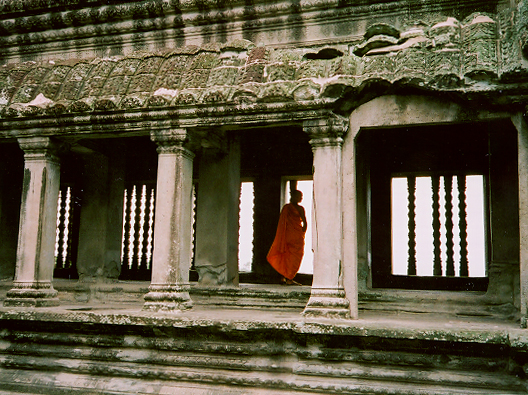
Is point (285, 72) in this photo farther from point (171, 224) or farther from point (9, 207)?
point (9, 207)

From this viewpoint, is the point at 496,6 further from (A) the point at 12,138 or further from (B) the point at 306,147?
(A) the point at 12,138

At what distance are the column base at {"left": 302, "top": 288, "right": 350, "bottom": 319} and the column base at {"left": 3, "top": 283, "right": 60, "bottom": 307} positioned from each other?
2.81 metres

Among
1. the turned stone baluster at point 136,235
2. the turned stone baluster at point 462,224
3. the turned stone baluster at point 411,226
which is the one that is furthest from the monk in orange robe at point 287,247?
the turned stone baluster at point 136,235

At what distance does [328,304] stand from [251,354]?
2.64ft

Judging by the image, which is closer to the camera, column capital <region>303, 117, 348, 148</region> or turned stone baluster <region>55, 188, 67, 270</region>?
column capital <region>303, 117, 348, 148</region>

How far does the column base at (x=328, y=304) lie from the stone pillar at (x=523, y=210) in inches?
55.8

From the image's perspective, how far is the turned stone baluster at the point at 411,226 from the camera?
336 inches

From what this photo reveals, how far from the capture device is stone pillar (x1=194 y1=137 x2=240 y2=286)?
650cm

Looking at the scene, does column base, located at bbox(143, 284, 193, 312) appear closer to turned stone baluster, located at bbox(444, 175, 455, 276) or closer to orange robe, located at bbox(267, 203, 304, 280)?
orange robe, located at bbox(267, 203, 304, 280)

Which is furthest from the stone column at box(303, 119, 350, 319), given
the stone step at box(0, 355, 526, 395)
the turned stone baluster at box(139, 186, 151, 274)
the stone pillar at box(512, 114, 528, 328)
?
the turned stone baluster at box(139, 186, 151, 274)

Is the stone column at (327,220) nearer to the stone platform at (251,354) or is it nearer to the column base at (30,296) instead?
the stone platform at (251,354)

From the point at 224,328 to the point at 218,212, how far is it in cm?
233

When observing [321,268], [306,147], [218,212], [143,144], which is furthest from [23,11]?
[321,268]

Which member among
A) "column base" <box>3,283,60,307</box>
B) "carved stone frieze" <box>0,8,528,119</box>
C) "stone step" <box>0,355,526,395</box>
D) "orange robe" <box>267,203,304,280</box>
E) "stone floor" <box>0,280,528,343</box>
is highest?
"carved stone frieze" <box>0,8,528,119</box>
